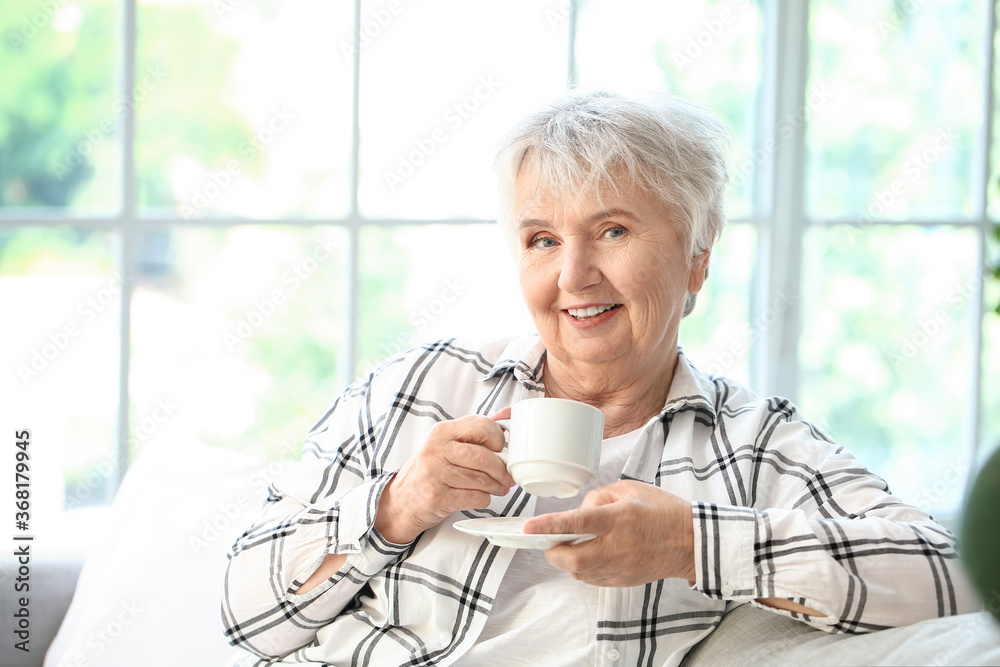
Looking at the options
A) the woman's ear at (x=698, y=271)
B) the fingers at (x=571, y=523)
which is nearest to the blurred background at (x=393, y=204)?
the woman's ear at (x=698, y=271)

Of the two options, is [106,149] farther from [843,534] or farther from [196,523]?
[843,534]

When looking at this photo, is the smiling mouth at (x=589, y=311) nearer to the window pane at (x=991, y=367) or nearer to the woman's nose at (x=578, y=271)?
Result: the woman's nose at (x=578, y=271)

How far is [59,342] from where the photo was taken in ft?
7.98

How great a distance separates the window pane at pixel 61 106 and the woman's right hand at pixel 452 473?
5.25 feet

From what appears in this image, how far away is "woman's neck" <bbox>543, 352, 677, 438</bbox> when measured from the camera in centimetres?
150

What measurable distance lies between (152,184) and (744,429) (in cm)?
179

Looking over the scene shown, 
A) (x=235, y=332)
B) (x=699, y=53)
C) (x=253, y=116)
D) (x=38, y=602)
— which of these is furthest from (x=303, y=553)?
(x=699, y=53)

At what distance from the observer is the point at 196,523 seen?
1.69m

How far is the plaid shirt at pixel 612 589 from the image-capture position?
1179mm

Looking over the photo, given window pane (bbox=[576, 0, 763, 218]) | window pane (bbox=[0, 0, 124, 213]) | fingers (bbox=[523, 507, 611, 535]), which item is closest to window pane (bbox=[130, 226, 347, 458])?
window pane (bbox=[0, 0, 124, 213])

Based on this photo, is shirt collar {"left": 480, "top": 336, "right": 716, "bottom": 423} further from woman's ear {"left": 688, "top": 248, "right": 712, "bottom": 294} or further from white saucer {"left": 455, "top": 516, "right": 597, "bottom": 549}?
white saucer {"left": 455, "top": 516, "right": 597, "bottom": 549}

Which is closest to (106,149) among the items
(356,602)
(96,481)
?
(96,481)

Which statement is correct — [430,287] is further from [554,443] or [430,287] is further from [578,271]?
[554,443]

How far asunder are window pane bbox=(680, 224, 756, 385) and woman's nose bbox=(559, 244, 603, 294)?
145 cm
